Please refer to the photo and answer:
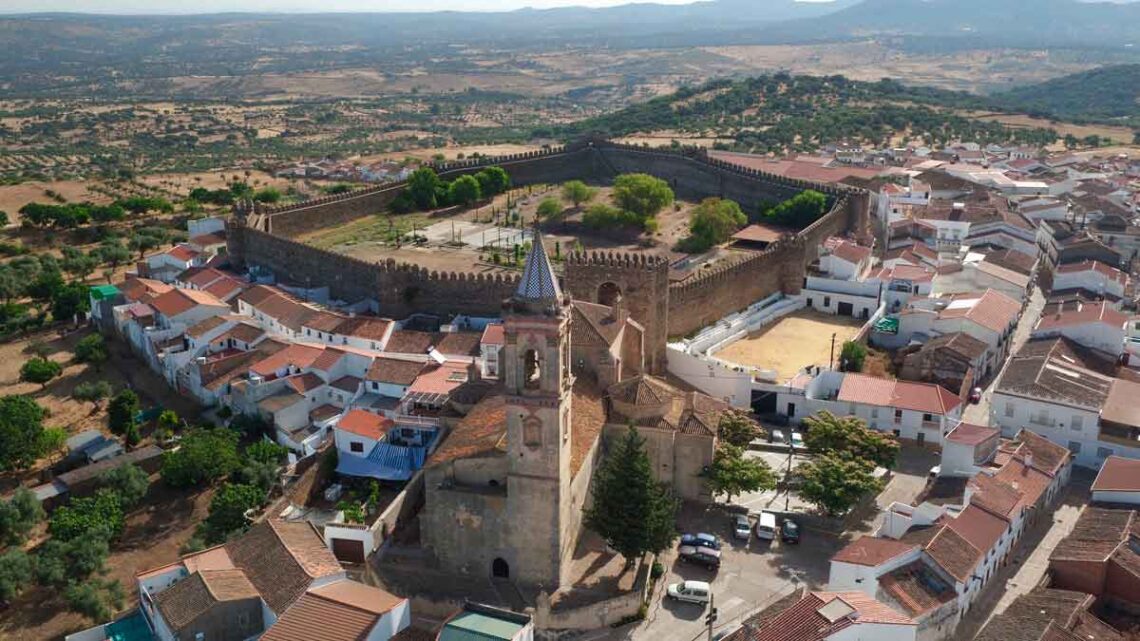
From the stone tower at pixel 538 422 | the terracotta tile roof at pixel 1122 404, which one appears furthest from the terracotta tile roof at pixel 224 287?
the terracotta tile roof at pixel 1122 404

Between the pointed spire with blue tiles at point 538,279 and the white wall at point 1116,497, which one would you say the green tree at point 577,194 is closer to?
the white wall at point 1116,497

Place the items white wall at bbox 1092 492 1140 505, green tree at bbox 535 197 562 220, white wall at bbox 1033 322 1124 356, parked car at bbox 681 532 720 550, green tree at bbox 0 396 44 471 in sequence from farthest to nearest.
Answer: green tree at bbox 535 197 562 220 → white wall at bbox 1033 322 1124 356 → green tree at bbox 0 396 44 471 → white wall at bbox 1092 492 1140 505 → parked car at bbox 681 532 720 550

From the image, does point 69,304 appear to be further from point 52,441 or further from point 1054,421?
point 1054,421

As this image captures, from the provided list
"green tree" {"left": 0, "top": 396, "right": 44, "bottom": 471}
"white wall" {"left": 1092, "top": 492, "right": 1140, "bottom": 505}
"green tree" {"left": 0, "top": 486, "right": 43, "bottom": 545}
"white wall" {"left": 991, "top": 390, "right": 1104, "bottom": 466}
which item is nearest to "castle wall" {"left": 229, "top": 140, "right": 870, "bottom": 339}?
"white wall" {"left": 991, "top": 390, "right": 1104, "bottom": 466}

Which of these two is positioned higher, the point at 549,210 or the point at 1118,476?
the point at 549,210

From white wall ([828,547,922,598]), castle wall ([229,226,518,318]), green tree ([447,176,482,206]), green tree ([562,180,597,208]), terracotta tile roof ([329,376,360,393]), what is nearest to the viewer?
white wall ([828,547,922,598])

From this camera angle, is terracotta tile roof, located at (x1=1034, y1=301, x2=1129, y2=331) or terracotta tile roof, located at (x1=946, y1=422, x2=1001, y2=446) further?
terracotta tile roof, located at (x1=1034, y1=301, x2=1129, y2=331)

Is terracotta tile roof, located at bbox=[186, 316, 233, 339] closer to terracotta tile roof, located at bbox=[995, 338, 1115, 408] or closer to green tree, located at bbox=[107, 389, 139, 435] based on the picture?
green tree, located at bbox=[107, 389, 139, 435]

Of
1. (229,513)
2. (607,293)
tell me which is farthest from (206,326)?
(607,293)
